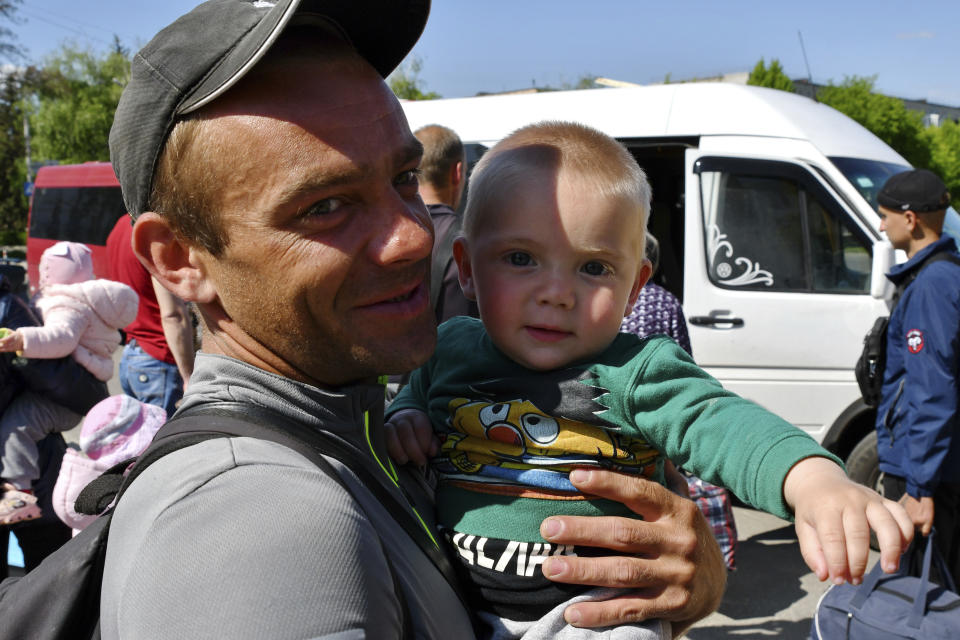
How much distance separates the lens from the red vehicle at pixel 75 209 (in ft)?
42.2

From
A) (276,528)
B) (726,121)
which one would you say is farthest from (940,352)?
(276,528)

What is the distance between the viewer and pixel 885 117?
93.3 ft

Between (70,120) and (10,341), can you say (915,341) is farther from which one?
(70,120)

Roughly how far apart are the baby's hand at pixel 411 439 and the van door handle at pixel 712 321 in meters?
3.91

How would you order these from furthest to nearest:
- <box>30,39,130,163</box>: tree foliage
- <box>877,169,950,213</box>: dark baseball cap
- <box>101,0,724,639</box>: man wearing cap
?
<box>30,39,130,163</box>: tree foliage → <box>877,169,950,213</box>: dark baseball cap → <box>101,0,724,639</box>: man wearing cap

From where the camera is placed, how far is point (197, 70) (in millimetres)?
1219

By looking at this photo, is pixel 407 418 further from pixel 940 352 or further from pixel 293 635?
pixel 940 352

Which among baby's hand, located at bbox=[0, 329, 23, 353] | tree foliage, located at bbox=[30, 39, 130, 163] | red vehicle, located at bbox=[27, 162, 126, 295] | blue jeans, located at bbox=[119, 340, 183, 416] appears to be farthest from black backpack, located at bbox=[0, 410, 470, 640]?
tree foliage, located at bbox=[30, 39, 130, 163]

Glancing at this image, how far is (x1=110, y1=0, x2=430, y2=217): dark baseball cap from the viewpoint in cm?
120

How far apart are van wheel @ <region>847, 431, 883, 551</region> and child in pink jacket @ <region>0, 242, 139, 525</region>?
4.54m

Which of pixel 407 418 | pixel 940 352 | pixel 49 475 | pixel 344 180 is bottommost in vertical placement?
pixel 49 475

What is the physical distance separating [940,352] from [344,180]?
3736 millimetres

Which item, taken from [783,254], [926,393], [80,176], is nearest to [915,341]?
[926,393]

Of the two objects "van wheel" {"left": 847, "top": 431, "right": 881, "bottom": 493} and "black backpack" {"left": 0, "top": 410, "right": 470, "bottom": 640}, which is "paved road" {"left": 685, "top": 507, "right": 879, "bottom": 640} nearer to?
"van wheel" {"left": 847, "top": 431, "right": 881, "bottom": 493}
